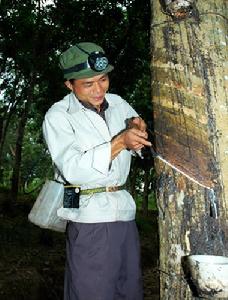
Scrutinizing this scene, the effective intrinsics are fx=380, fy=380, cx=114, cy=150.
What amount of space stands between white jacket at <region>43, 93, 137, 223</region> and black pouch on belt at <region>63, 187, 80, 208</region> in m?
0.05

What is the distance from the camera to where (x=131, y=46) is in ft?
29.5

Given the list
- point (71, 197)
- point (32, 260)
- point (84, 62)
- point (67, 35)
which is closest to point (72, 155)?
point (71, 197)

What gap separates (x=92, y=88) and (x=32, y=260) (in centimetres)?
557

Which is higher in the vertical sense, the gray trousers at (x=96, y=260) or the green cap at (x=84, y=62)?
the green cap at (x=84, y=62)

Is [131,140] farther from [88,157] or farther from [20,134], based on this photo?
[20,134]

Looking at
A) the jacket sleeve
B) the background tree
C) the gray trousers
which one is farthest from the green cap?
the background tree

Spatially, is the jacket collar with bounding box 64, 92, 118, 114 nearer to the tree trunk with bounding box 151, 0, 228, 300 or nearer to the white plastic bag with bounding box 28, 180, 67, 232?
the white plastic bag with bounding box 28, 180, 67, 232

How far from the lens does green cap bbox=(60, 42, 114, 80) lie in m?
2.17

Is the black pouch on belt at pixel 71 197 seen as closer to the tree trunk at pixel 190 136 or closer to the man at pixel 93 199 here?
the man at pixel 93 199

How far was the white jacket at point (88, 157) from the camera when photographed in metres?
1.93

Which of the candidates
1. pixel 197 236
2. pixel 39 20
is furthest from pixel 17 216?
pixel 197 236

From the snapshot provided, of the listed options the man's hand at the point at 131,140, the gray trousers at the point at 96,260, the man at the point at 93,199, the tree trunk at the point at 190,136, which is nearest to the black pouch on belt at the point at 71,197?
the man at the point at 93,199

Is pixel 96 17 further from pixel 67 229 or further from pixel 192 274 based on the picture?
pixel 192 274

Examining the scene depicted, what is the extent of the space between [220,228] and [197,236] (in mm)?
96
